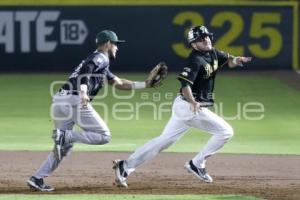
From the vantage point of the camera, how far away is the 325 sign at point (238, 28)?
25859mm

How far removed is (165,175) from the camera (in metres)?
11.5

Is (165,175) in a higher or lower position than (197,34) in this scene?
lower

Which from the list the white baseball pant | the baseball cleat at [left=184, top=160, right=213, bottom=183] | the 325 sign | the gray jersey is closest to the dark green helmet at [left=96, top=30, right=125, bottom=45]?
the gray jersey

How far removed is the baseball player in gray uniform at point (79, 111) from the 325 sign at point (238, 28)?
15743 mm

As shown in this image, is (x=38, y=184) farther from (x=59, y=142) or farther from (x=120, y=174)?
(x=120, y=174)

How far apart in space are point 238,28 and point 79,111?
53.6 ft

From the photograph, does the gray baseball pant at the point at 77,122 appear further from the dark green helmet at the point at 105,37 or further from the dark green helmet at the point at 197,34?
the dark green helmet at the point at 197,34

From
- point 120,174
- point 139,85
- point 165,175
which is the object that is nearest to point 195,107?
point 139,85

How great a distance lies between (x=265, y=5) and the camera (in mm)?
25969

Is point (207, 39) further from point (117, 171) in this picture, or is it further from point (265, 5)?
point (265, 5)

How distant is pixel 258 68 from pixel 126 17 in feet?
13.7

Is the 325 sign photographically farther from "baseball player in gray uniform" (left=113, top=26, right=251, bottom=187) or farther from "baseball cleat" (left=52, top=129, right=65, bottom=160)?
"baseball cleat" (left=52, top=129, right=65, bottom=160)

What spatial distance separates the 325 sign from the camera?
2586 cm

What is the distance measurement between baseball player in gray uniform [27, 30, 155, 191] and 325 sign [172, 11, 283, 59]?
15743 millimetres
